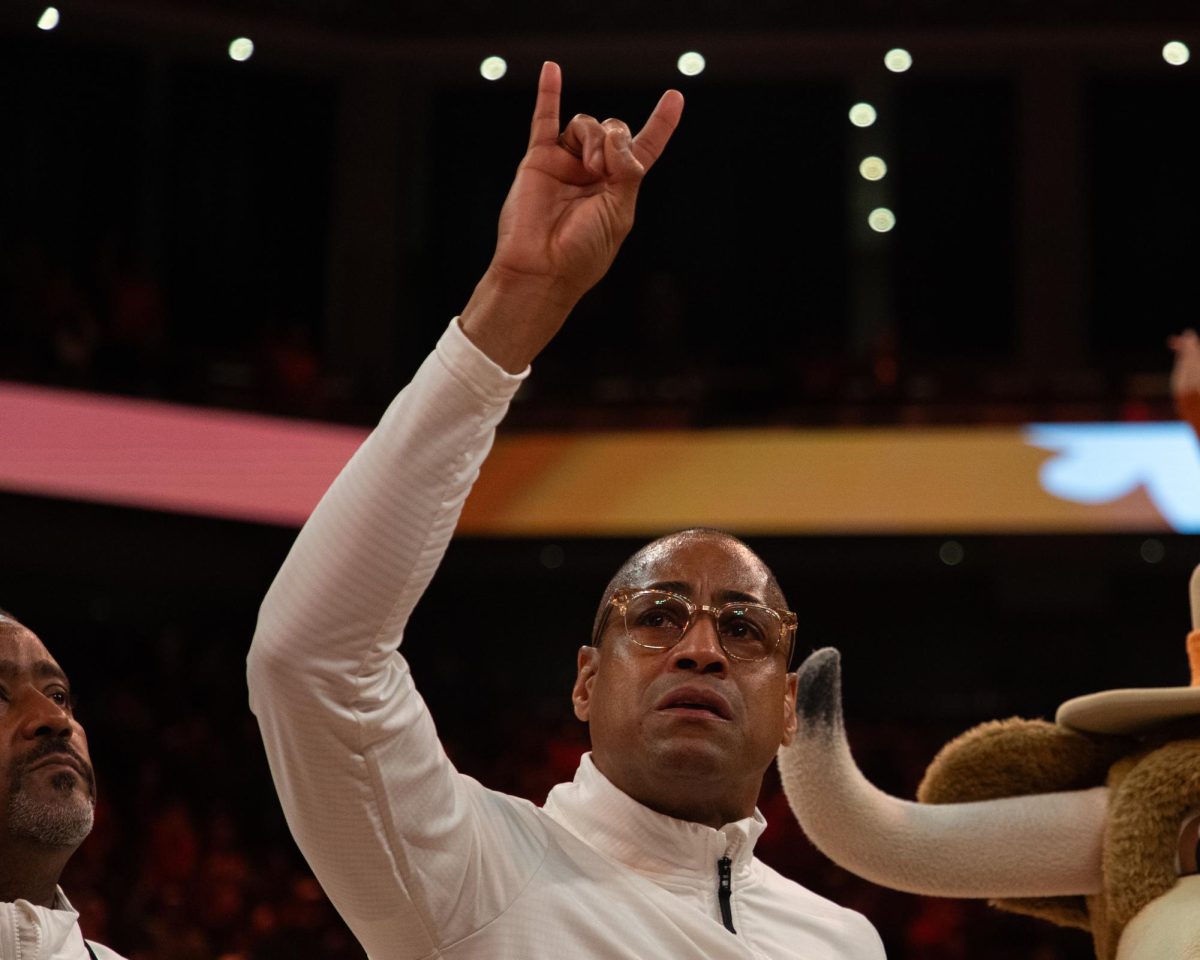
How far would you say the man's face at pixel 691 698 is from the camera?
6.74 feet

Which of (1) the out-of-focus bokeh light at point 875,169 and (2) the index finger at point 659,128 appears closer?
(2) the index finger at point 659,128

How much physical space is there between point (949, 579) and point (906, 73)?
3445 millimetres

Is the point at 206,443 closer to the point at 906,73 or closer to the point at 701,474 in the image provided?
the point at 701,474

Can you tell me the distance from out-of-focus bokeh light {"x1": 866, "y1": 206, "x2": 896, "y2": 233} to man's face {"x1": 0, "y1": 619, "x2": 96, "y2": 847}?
9.85m

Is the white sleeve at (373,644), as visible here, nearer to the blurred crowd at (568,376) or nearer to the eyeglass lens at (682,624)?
the eyeglass lens at (682,624)

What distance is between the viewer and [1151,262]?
11516 millimetres

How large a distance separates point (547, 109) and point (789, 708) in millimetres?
987

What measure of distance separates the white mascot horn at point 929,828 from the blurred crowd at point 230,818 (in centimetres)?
361

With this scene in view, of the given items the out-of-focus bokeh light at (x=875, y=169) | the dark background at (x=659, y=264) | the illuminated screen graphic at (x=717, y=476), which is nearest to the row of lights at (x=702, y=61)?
the dark background at (x=659, y=264)

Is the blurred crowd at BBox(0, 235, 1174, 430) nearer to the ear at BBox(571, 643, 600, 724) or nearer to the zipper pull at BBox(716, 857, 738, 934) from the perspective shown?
the ear at BBox(571, 643, 600, 724)

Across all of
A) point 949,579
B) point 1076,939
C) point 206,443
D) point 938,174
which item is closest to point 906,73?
point 938,174

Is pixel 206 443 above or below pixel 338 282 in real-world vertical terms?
below

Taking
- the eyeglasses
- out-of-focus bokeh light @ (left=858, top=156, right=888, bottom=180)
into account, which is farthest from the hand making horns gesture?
out-of-focus bokeh light @ (left=858, top=156, right=888, bottom=180)

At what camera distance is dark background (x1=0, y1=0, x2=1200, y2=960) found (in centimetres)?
995
